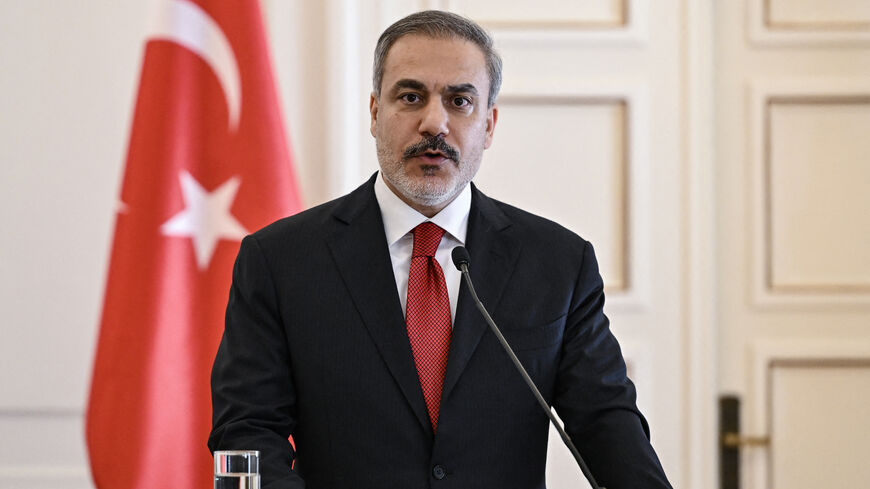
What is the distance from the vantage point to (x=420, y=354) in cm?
176

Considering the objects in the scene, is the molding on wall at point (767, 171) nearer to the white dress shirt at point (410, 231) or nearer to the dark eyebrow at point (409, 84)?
the white dress shirt at point (410, 231)

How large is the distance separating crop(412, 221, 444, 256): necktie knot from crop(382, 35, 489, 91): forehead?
10.3 inches

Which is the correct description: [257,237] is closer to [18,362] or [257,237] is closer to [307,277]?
[307,277]

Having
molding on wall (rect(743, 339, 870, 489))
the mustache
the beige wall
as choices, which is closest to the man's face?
the mustache

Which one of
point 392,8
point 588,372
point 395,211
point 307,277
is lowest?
point 588,372

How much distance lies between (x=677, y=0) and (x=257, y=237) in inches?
63.8

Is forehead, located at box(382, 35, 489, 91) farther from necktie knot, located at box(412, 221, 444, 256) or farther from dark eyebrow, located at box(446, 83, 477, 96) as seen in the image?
necktie knot, located at box(412, 221, 444, 256)

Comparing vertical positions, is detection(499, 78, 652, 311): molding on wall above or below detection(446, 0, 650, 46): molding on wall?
below

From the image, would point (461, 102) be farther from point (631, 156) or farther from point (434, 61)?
point (631, 156)

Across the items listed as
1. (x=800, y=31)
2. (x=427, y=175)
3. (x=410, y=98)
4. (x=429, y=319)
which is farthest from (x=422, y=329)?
(x=800, y=31)

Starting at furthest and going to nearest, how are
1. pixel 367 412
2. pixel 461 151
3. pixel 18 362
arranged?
pixel 18 362 < pixel 461 151 < pixel 367 412

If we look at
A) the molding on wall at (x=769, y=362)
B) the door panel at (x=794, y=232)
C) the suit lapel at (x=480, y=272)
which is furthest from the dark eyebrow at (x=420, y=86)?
the molding on wall at (x=769, y=362)

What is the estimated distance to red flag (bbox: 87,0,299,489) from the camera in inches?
98.8

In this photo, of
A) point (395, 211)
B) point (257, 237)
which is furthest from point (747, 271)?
point (257, 237)
